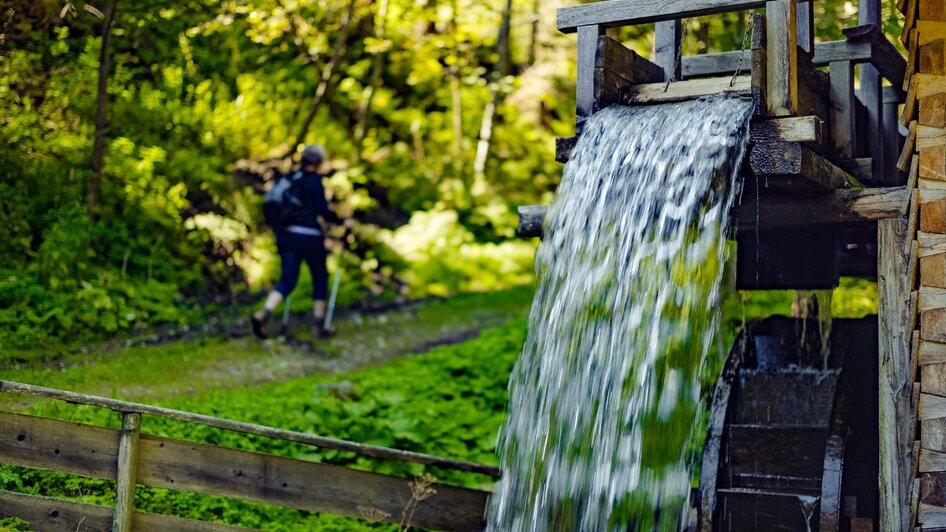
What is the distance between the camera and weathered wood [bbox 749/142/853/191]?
5105 millimetres

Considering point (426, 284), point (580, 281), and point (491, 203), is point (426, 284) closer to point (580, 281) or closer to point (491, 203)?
point (491, 203)

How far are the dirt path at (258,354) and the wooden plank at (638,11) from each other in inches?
175

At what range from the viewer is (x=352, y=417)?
8383mm

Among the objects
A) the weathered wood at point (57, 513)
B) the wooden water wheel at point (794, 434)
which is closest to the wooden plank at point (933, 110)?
the wooden water wheel at point (794, 434)

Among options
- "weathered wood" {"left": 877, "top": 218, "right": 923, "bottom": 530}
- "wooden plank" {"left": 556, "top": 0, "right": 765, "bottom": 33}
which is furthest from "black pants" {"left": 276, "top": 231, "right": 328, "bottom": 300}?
"weathered wood" {"left": 877, "top": 218, "right": 923, "bottom": 530}

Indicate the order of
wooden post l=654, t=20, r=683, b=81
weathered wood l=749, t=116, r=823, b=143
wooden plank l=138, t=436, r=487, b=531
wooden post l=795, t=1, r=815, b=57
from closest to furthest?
1. weathered wood l=749, t=116, r=823, b=143
2. wooden plank l=138, t=436, r=487, b=531
3. wooden post l=795, t=1, r=815, b=57
4. wooden post l=654, t=20, r=683, b=81

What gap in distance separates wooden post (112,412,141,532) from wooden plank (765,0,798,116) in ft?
12.6

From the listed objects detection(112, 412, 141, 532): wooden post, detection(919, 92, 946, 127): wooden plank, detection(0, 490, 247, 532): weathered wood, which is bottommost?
detection(0, 490, 247, 532): weathered wood

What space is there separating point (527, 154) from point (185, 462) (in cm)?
1046

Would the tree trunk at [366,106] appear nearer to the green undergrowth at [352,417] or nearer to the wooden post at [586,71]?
the green undergrowth at [352,417]

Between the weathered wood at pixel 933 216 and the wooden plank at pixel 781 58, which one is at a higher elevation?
the wooden plank at pixel 781 58

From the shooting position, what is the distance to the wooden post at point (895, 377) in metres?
5.43

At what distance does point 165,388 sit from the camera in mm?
8250

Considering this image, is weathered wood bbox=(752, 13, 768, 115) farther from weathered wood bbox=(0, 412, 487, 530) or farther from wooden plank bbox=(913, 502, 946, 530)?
weathered wood bbox=(0, 412, 487, 530)
